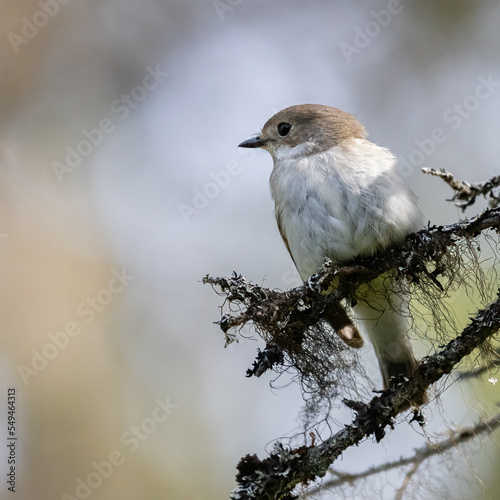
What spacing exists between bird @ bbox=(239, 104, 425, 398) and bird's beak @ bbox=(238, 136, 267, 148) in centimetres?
65

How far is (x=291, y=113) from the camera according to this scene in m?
5.14

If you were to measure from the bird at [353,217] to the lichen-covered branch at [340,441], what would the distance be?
2.27ft

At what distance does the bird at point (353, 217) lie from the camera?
12.7 ft

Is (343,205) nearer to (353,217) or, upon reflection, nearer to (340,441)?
(353,217)

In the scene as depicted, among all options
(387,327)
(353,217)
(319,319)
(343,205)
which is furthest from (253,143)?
(319,319)

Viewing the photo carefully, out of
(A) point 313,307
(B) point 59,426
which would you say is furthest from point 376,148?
(B) point 59,426

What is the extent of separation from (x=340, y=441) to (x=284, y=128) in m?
2.93

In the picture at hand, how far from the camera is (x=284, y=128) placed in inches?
203

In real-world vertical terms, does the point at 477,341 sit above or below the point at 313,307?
below

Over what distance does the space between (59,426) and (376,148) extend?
186 inches

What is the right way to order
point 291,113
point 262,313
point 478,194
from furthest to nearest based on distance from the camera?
1. point 291,113
2. point 262,313
3. point 478,194

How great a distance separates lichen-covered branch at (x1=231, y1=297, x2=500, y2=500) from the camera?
2990 mm

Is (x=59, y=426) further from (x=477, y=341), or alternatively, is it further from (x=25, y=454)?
(x=477, y=341)

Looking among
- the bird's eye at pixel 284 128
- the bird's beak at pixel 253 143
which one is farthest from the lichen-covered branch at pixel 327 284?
the bird's beak at pixel 253 143
